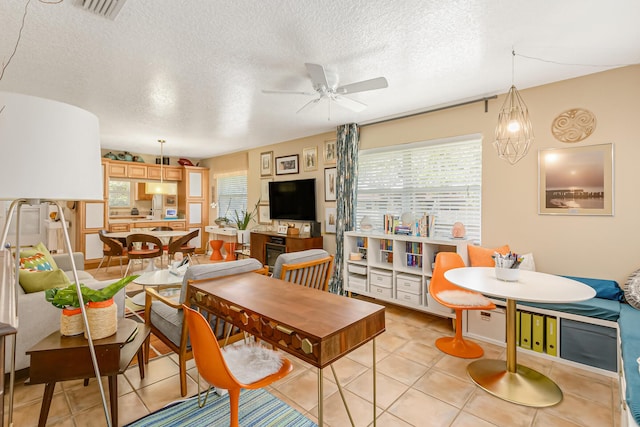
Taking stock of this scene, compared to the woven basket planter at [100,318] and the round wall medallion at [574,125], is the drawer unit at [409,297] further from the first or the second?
the woven basket planter at [100,318]

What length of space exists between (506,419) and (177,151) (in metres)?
7.05

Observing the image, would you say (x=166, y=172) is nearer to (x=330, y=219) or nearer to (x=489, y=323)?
(x=330, y=219)

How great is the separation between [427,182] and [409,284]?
1317 millimetres

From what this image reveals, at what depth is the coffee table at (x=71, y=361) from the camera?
1.59 m

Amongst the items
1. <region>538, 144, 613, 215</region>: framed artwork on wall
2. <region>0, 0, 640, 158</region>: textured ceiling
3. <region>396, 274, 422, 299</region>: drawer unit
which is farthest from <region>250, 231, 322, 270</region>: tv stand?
<region>538, 144, 613, 215</region>: framed artwork on wall

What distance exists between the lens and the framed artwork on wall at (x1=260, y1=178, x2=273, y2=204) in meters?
6.24

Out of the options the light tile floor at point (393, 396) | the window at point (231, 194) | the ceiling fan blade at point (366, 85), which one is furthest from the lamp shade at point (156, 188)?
the ceiling fan blade at point (366, 85)

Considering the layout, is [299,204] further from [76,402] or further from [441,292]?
[76,402]

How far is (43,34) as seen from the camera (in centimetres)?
220

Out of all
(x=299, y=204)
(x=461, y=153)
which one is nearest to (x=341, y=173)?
(x=299, y=204)

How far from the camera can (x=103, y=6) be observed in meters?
1.88

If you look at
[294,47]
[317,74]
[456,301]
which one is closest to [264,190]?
[317,74]

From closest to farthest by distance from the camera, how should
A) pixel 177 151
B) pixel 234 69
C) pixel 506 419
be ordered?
pixel 506 419 < pixel 234 69 < pixel 177 151

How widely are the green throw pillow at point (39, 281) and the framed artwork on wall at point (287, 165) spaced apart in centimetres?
378
